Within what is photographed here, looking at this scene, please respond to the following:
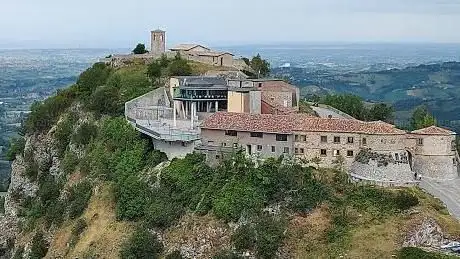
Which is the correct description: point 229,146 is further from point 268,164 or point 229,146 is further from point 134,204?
point 134,204

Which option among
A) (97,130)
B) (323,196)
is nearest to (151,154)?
(97,130)

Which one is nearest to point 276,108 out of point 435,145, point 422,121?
point 435,145

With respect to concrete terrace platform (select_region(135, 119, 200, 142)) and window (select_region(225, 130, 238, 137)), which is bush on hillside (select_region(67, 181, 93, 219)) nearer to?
concrete terrace platform (select_region(135, 119, 200, 142))

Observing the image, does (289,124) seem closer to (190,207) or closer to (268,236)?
(190,207)

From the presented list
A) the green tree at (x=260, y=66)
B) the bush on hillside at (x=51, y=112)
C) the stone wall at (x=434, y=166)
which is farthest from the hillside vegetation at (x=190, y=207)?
the green tree at (x=260, y=66)

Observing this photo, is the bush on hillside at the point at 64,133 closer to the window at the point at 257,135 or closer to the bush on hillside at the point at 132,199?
the bush on hillside at the point at 132,199

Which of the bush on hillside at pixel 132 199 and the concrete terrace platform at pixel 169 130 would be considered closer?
the bush on hillside at pixel 132 199
